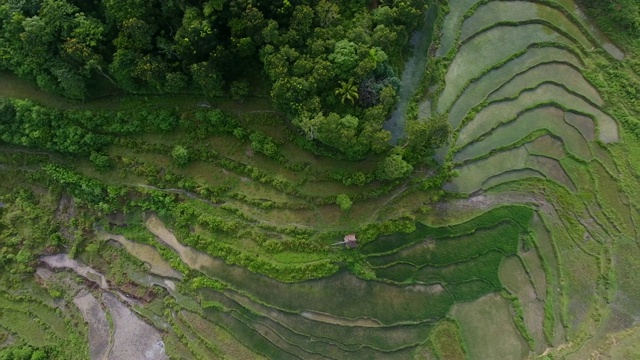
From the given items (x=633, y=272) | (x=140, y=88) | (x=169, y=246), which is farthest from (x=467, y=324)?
(x=140, y=88)

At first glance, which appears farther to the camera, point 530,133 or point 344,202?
point 530,133

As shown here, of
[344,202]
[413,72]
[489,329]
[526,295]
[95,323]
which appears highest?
[413,72]

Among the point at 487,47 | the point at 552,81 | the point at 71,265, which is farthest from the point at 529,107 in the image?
the point at 71,265

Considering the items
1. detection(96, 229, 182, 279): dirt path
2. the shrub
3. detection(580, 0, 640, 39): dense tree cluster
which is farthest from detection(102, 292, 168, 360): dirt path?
detection(580, 0, 640, 39): dense tree cluster

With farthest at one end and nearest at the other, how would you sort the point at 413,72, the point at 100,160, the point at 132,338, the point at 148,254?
the point at 413,72
the point at 148,254
the point at 100,160
the point at 132,338

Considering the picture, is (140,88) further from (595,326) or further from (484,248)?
(595,326)

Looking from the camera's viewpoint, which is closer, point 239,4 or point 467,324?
point 239,4

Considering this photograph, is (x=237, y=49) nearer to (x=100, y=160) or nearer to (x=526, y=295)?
(x=100, y=160)

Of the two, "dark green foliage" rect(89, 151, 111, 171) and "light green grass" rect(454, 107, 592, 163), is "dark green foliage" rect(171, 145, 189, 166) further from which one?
"light green grass" rect(454, 107, 592, 163)
